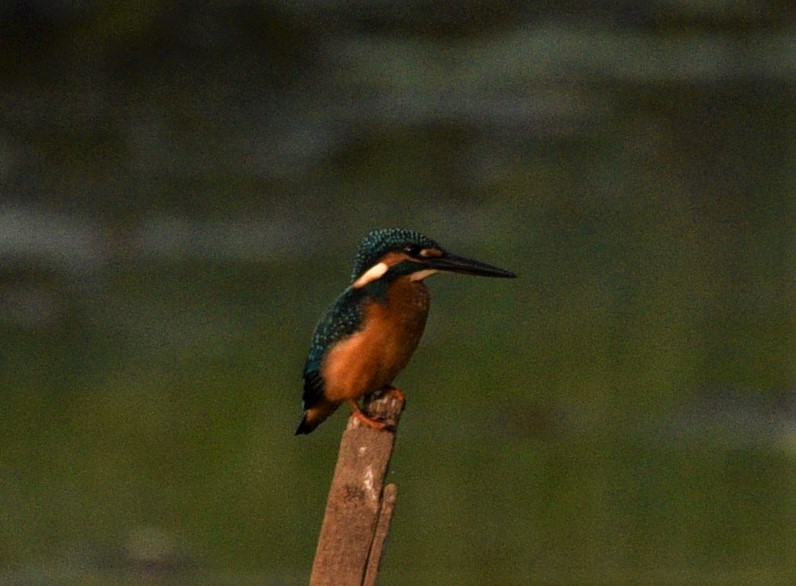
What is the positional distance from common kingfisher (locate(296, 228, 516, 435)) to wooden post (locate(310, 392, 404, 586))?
0.10 metres

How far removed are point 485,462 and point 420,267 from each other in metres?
2.71

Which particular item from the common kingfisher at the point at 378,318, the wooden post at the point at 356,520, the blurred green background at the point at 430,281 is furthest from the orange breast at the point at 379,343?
the blurred green background at the point at 430,281

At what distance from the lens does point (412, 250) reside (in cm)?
179

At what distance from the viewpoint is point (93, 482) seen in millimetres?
4391

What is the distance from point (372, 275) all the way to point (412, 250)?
0.20ft

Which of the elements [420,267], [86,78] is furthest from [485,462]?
[420,267]

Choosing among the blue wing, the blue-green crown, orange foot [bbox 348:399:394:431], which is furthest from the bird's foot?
the blue-green crown

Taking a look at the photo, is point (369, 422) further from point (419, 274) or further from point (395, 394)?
point (419, 274)

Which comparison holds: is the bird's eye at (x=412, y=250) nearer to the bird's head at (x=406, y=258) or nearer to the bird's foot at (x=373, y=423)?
the bird's head at (x=406, y=258)

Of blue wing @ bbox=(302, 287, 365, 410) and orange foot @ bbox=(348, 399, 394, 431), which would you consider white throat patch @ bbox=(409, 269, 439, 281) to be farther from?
orange foot @ bbox=(348, 399, 394, 431)

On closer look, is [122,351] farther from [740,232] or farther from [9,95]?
[740,232]

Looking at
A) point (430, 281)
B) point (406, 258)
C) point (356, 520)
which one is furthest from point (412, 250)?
point (430, 281)

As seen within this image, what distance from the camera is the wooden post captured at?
64.5 inches

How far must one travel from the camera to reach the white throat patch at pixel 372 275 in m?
1.79
